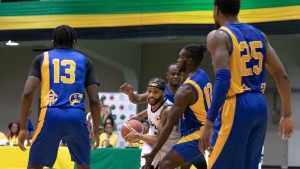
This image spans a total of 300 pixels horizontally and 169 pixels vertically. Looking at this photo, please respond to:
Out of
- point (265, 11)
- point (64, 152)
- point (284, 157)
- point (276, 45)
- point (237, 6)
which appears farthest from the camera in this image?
point (284, 157)

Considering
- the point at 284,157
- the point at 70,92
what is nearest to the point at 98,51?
the point at 284,157

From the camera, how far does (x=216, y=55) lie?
4480 mm

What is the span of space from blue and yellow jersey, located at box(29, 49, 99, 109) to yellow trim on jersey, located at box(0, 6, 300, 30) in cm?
891

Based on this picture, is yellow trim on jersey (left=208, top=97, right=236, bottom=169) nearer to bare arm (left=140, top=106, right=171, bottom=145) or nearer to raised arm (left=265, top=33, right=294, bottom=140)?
raised arm (left=265, top=33, right=294, bottom=140)

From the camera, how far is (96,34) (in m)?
16.1

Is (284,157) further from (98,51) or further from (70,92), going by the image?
(70,92)

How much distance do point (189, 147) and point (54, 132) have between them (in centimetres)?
148

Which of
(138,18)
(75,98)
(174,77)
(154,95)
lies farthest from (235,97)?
(138,18)

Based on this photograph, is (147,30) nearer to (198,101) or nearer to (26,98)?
(198,101)

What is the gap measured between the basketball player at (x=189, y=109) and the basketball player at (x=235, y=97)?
4.64ft

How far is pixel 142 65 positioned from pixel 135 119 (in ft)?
41.6

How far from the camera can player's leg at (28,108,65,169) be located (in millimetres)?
6008

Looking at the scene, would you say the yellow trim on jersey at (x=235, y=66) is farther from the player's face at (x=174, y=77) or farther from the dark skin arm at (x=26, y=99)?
the player's face at (x=174, y=77)

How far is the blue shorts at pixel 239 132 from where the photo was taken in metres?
4.49
